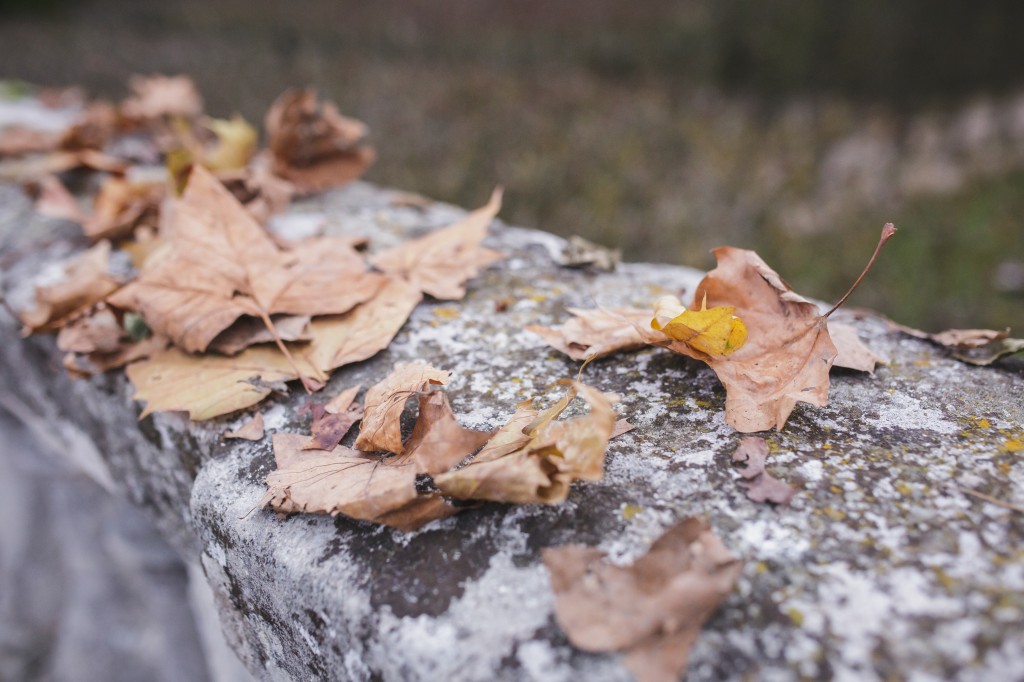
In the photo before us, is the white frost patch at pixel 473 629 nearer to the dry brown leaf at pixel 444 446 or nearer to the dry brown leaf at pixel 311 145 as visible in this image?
the dry brown leaf at pixel 444 446

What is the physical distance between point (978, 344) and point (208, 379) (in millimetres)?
1119

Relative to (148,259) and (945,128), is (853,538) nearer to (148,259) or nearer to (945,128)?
(148,259)

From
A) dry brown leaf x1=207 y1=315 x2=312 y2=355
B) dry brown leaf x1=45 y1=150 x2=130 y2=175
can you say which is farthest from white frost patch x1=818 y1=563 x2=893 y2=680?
dry brown leaf x1=45 y1=150 x2=130 y2=175

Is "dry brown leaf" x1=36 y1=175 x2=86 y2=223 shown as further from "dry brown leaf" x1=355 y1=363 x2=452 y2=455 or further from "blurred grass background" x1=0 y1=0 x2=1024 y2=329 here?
"blurred grass background" x1=0 y1=0 x2=1024 y2=329

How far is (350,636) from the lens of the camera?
659 mm

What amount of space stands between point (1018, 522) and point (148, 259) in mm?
1365

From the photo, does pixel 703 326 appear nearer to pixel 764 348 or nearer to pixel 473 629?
pixel 764 348

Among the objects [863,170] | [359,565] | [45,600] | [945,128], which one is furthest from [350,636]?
[945,128]

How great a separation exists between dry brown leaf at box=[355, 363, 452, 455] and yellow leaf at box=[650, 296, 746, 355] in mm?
289

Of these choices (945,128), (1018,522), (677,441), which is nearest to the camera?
(1018,522)

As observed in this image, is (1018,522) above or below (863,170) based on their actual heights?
above

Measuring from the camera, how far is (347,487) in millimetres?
724

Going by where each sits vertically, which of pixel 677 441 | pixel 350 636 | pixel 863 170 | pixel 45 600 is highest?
pixel 677 441

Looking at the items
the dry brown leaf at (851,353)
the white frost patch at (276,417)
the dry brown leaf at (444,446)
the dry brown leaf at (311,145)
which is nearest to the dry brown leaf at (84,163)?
the dry brown leaf at (311,145)
